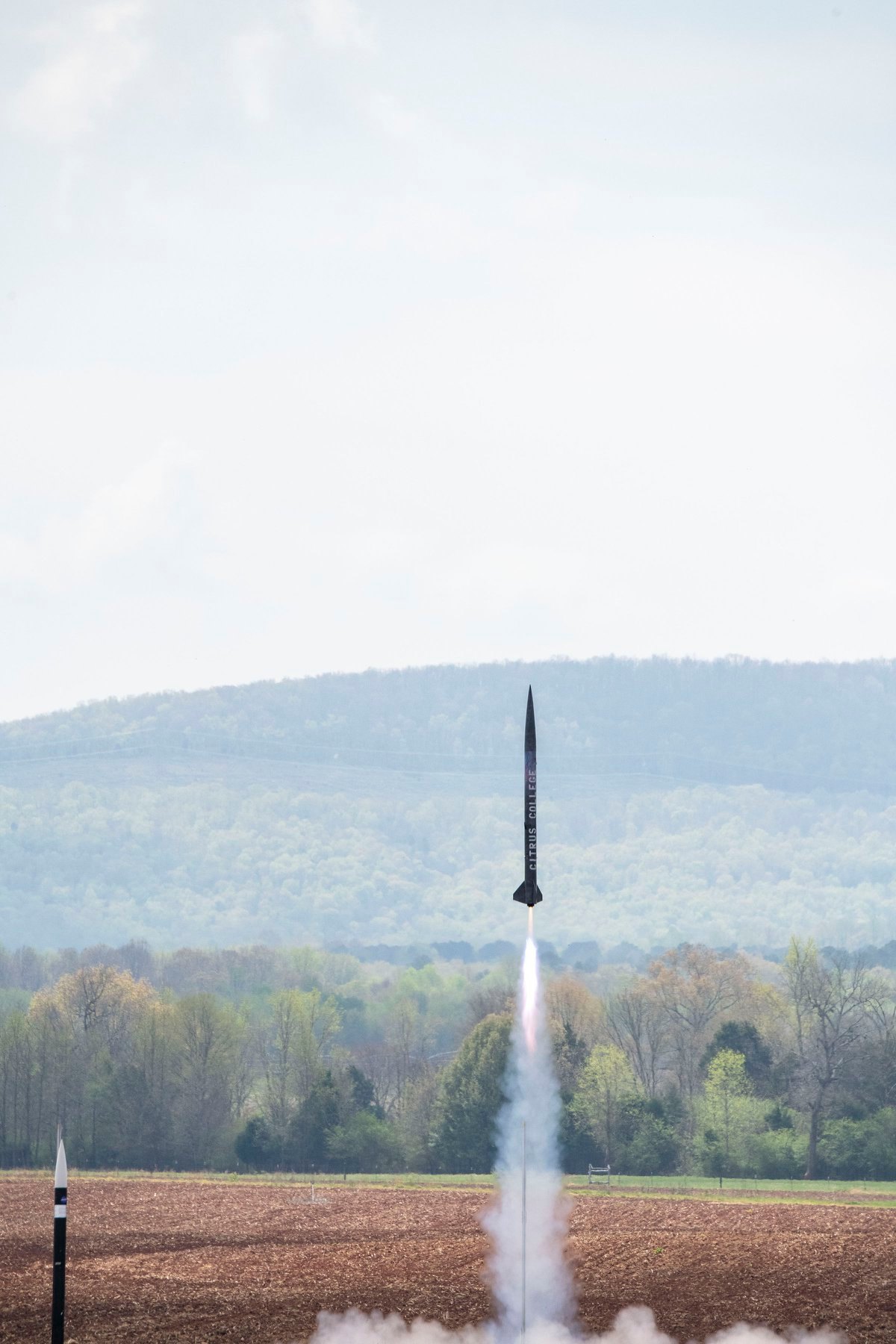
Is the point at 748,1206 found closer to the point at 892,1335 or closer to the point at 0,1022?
the point at 892,1335

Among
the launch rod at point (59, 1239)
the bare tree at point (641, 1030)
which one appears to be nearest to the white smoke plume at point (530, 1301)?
the launch rod at point (59, 1239)

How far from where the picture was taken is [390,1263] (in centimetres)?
7169

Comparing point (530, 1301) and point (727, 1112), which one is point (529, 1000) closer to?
point (530, 1301)

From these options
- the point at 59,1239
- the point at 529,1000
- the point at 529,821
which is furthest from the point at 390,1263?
the point at 59,1239

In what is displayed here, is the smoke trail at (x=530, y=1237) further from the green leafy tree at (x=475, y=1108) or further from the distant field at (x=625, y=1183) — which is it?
the green leafy tree at (x=475, y=1108)

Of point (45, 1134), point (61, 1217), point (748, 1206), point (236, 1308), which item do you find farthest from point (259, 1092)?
point (61, 1217)

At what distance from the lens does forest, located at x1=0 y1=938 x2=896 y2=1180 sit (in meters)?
113

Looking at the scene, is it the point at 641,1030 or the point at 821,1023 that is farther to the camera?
the point at 641,1030

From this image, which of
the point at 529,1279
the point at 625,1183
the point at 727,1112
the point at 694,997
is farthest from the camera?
the point at 694,997

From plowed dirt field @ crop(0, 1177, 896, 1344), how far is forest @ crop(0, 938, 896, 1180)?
13.7m

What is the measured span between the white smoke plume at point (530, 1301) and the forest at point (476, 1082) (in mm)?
43946

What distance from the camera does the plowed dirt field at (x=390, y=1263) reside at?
5841 cm

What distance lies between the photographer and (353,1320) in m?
56.0

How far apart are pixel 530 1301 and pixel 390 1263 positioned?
16.2m
